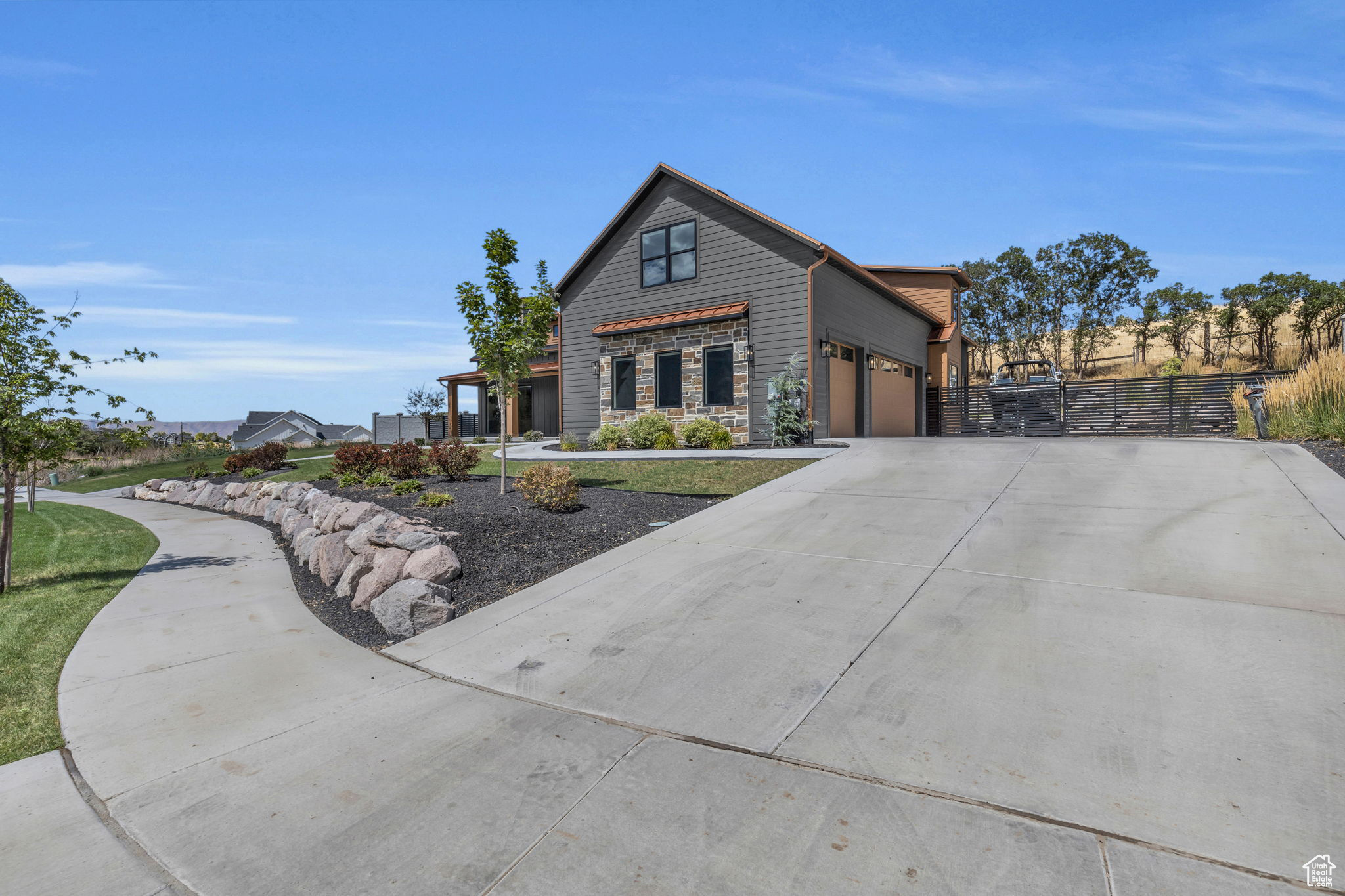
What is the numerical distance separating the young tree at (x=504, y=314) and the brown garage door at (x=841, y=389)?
27.3 feet

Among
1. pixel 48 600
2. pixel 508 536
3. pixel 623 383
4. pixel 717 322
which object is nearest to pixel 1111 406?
pixel 717 322

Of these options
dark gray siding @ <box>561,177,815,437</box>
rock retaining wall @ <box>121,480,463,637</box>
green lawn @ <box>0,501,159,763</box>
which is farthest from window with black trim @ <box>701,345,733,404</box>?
green lawn @ <box>0,501,159,763</box>

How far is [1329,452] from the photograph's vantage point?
27.1 ft

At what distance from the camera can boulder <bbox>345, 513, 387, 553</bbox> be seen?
591 cm

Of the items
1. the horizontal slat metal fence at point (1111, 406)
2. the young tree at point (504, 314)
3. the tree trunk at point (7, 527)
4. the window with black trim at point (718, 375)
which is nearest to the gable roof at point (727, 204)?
the window with black trim at point (718, 375)

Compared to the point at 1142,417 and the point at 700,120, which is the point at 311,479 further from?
the point at 1142,417

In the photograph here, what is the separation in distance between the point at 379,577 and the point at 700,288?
12.5 metres

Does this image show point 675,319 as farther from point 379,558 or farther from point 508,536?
point 379,558

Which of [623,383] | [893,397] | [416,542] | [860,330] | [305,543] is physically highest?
[860,330]

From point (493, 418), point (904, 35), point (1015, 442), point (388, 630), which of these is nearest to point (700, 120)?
point (904, 35)

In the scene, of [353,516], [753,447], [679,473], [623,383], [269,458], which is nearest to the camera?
[353,516]

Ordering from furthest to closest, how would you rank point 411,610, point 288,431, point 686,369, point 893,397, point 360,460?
point 288,431, point 893,397, point 686,369, point 360,460, point 411,610

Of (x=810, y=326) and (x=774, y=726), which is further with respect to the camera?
(x=810, y=326)

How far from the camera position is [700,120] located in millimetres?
10172
